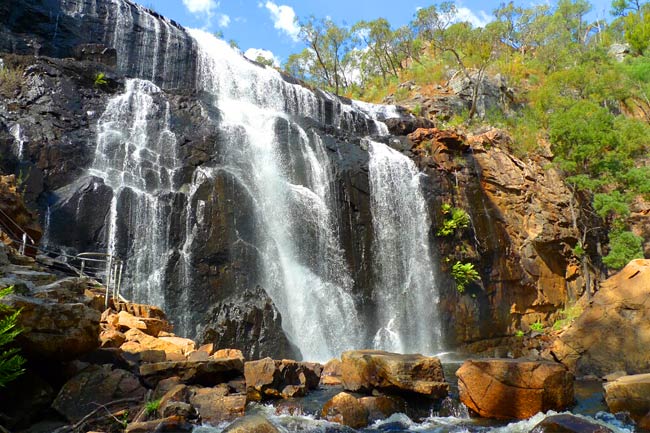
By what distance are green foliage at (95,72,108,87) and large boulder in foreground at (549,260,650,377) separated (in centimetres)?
2011

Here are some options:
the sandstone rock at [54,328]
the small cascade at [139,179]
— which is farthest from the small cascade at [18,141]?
the sandstone rock at [54,328]

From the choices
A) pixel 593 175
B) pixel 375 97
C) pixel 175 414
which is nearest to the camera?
pixel 175 414

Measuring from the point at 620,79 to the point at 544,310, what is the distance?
18.5 m

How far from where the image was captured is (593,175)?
25062 millimetres

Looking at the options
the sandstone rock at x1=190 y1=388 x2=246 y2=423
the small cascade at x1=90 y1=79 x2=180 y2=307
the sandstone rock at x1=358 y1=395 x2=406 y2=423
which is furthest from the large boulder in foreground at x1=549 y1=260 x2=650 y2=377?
the small cascade at x1=90 y1=79 x2=180 y2=307

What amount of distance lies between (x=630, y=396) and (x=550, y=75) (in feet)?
94.6

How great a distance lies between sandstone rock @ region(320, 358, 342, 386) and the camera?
11816mm

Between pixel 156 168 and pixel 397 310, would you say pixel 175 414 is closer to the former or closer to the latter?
pixel 156 168

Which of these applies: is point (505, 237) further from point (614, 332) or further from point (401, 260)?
point (614, 332)

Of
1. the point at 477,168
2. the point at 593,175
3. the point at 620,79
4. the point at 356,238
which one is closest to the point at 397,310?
the point at 356,238

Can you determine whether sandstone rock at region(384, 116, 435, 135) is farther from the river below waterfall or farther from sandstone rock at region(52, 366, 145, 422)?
sandstone rock at region(52, 366, 145, 422)

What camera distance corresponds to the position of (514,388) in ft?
29.2

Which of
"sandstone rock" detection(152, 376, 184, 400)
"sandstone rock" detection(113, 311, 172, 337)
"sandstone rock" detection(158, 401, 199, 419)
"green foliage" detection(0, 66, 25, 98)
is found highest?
"green foliage" detection(0, 66, 25, 98)

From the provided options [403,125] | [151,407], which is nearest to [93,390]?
[151,407]
